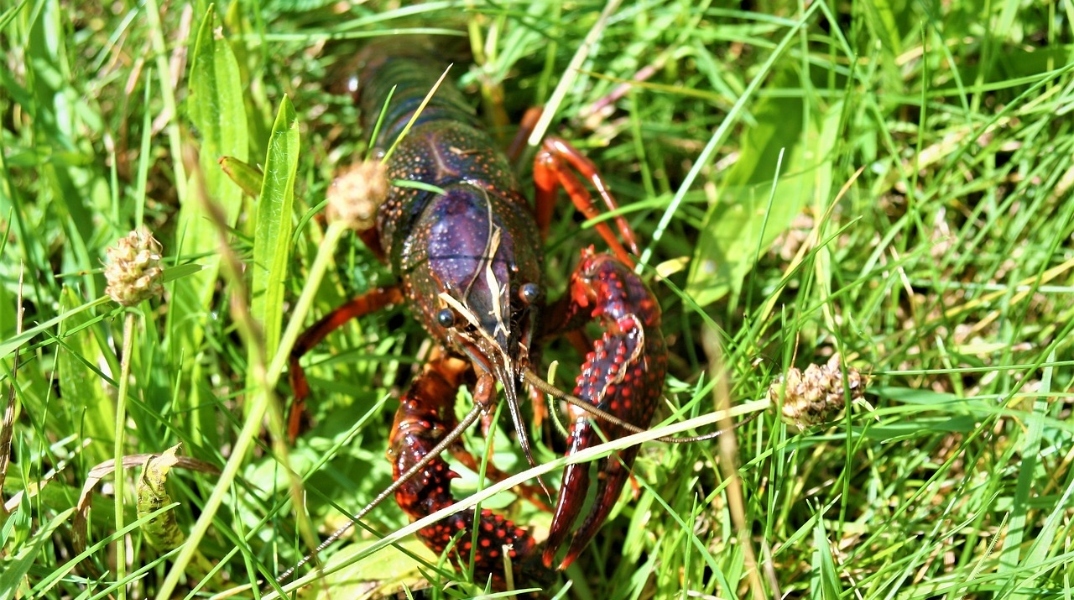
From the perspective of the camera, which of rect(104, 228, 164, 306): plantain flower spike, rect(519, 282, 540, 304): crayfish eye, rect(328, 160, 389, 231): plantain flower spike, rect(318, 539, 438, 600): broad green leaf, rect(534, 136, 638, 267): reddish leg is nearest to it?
rect(328, 160, 389, 231): plantain flower spike

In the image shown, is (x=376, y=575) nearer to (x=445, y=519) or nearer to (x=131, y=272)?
(x=445, y=519)


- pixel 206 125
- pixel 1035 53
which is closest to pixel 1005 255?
pixel 1035 53

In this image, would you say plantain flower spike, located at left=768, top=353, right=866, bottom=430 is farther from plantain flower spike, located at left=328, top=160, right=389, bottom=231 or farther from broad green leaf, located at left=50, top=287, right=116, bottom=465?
broad green leaf, located at left=50, top=287, right=116, bottom=465

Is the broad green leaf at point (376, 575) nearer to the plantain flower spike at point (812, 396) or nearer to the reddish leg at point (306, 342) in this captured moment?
the reddish leg at point (306, 342)

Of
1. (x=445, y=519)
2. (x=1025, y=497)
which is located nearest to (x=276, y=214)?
(x=445, y=519)

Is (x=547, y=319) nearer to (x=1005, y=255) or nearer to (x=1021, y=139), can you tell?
(x=1005, y=255)

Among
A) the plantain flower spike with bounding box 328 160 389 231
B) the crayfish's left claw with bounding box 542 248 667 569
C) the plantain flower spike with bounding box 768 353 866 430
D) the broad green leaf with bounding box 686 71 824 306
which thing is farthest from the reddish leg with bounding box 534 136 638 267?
the plantain flower spike with bounding box 328 160 389 231

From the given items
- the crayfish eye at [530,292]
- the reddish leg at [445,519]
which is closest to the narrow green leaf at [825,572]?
the reddish leg at [445,519]
